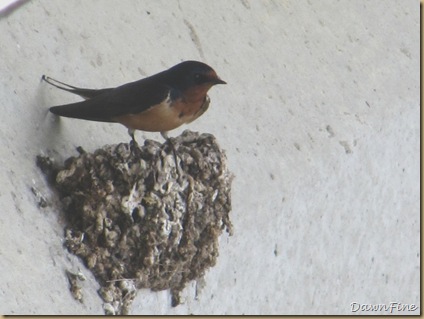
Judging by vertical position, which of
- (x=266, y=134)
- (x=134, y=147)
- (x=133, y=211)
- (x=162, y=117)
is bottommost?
(x=266, y=134)

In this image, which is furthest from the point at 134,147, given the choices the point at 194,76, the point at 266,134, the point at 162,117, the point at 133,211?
the point at 266,134

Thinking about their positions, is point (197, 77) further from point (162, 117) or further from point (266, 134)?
point (266, 134)

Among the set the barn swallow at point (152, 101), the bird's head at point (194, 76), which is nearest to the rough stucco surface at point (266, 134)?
the barn swallow at point (152, 101)

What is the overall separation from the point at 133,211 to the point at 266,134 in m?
1.28

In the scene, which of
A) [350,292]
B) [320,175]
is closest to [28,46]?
[320,175]

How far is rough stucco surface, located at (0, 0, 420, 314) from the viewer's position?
17.9 feet

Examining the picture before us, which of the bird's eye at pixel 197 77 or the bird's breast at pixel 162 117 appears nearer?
the bird's breast at pixel 162 117

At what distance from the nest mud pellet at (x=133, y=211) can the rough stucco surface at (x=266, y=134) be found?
0.30 feet

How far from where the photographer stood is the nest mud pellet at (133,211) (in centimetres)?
552

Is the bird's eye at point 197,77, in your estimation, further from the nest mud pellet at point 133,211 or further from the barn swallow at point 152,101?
the nest mud pellet at point 133,211

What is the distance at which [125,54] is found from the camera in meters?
6.27

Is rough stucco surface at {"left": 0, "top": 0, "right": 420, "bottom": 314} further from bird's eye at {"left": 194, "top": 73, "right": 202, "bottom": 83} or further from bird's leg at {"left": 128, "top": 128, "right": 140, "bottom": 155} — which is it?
bird's eye at {"left": 194, "top": 73, "right": 202, "bottom": 83}

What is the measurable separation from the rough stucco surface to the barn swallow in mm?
197

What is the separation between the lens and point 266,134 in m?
6.66
